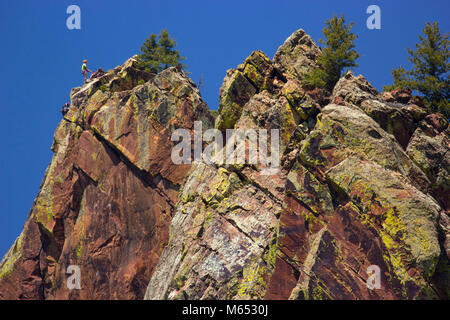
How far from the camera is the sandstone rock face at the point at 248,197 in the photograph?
30000mm

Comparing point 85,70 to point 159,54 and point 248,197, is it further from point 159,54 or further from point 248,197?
point 248,197

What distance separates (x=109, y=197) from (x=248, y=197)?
41.8 feet

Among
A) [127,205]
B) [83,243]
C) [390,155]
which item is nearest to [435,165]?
[390,155]

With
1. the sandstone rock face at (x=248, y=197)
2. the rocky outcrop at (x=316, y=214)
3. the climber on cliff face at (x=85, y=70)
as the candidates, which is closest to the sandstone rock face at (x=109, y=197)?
the sandstone rock face at (x=248, y=197)

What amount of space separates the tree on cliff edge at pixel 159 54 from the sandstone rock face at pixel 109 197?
16.5ft

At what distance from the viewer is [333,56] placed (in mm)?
46781

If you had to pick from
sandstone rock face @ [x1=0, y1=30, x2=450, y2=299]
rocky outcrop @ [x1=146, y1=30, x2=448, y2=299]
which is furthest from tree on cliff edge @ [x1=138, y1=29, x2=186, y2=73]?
rocky outcrop @ [x1=146, y1=30, x2=448, y2=299]

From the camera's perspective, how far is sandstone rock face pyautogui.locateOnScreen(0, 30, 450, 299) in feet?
98.4

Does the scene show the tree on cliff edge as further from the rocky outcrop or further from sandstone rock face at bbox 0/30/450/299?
the rocky outcrop

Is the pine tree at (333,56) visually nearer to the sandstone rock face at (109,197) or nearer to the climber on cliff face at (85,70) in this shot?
the sandstone rock face at (109,197)

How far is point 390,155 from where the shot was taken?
3284cm

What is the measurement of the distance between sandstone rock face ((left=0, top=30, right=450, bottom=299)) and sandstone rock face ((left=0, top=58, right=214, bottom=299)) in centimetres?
11

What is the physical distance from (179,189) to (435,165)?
20280 millimetres

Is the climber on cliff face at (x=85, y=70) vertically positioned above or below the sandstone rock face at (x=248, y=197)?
above
